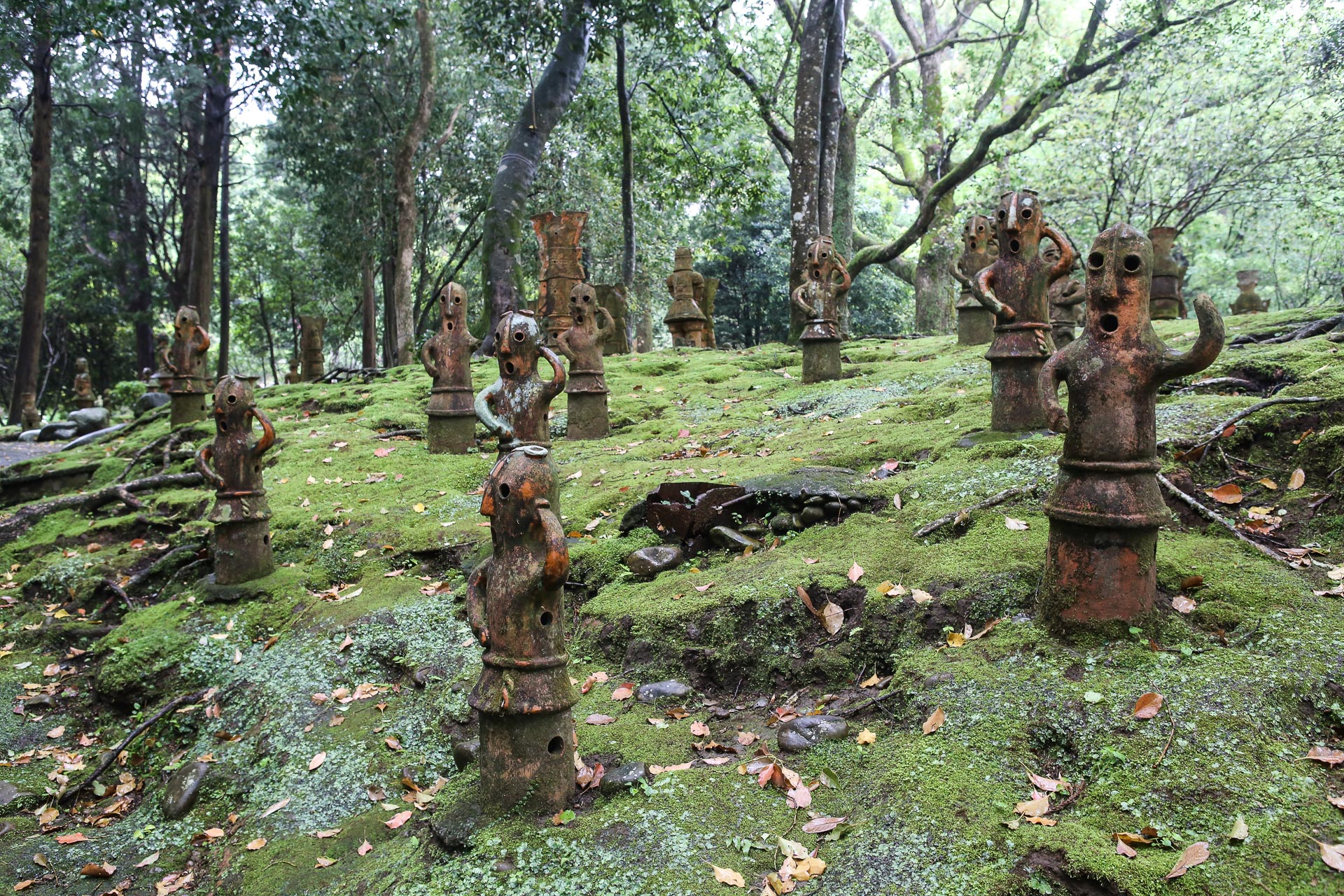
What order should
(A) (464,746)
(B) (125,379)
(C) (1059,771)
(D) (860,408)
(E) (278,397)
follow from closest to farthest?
(C) (1059,771), (A) (464,746), (D) (860,408), (E) (278,397), (B) (125,379)

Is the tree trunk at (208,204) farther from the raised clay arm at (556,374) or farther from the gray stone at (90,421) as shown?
the raised clay arm at (556,374)

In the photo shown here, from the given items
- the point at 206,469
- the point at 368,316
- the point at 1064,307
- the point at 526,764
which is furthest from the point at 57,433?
the point at 1064,307

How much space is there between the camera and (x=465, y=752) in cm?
375

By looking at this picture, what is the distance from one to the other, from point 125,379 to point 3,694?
26.7 meters

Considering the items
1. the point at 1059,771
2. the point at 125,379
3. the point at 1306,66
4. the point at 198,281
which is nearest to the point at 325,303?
the point at 125,379

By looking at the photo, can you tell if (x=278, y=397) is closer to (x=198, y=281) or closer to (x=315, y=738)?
(x=198, y=281)

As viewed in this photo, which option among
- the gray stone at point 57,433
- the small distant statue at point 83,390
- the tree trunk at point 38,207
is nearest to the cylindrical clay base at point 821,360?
the tree trunk at point 38,207

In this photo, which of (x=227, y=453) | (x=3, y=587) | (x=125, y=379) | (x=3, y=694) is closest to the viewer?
(x=3, y=694)

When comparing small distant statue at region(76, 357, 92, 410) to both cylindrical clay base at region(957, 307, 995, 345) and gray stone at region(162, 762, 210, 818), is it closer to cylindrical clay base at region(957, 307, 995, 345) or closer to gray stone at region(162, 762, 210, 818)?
gray stone at region(162, 762, 210, 818)

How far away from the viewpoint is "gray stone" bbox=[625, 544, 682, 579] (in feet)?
16.1

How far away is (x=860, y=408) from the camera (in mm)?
8000

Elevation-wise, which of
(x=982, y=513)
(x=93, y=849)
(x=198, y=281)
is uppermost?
(x=198, y=281)

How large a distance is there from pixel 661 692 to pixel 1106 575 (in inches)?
78.0

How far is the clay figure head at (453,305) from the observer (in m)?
7.93
